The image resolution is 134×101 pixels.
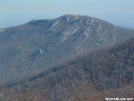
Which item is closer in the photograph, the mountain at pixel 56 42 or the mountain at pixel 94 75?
the mountain at pixel 94 75

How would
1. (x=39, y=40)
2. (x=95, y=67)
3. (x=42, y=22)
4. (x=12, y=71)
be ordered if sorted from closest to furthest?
(x=95, y=67) < (x=12, y=71) < (x=39, y=40) < (x=42, y=22)

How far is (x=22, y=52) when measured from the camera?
136m

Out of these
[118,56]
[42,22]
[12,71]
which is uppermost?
[42,22]

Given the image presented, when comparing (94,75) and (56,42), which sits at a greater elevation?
(56,42)

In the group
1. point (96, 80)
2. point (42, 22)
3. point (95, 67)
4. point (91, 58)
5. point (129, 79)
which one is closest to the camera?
point (129, 79)

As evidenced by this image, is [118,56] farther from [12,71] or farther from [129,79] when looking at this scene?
[12,71]

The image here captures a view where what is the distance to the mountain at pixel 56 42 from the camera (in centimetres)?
12788

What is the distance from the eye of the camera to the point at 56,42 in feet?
456

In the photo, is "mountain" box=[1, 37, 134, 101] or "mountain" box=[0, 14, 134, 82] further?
"mountain" box=[0, 14, 134, 82]

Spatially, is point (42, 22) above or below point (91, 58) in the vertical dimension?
above

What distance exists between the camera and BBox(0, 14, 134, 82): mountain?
420ft

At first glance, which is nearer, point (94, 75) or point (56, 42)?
point (94, 75)

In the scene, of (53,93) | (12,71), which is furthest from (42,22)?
(53,93)

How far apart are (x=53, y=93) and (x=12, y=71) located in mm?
67082
